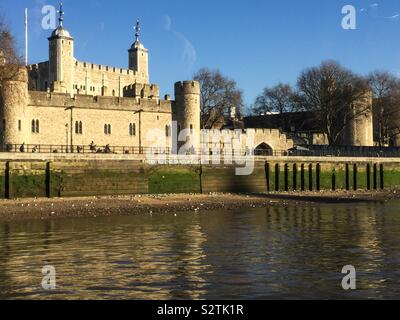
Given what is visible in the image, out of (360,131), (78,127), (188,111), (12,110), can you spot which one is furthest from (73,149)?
(360,131)

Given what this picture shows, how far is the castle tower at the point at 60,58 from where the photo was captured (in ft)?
257

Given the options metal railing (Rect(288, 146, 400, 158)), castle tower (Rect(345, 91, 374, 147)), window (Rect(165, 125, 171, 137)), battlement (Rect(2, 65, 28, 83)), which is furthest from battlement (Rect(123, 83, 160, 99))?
castle tower (Rect(345, 91, 374, 147))

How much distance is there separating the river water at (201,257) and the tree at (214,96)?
43.9 meters

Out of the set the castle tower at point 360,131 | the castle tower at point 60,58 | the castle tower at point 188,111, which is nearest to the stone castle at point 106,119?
the castle tower at point 188,111

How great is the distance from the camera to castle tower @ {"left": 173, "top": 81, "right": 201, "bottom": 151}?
189 feet

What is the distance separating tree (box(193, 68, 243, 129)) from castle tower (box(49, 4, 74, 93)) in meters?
16.8

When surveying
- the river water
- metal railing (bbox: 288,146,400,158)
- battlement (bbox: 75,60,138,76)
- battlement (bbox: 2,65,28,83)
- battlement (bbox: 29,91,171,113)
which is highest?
battlement (bbox: 75,60,138,76)

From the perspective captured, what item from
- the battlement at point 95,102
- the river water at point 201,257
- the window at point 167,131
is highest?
the battlement at point 95,102

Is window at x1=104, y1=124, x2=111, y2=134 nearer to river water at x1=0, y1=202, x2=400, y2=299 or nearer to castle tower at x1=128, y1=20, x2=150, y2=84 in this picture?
river water at x1=0, y1=202, x2=400, y2=299

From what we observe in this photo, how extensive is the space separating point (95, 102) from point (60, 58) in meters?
28.5

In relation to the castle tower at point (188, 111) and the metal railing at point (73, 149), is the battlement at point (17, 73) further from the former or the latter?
the castle tower at point (188, 111)

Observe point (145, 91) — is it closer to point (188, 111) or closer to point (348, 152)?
point (188, 111)

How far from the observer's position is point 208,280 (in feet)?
48.3
